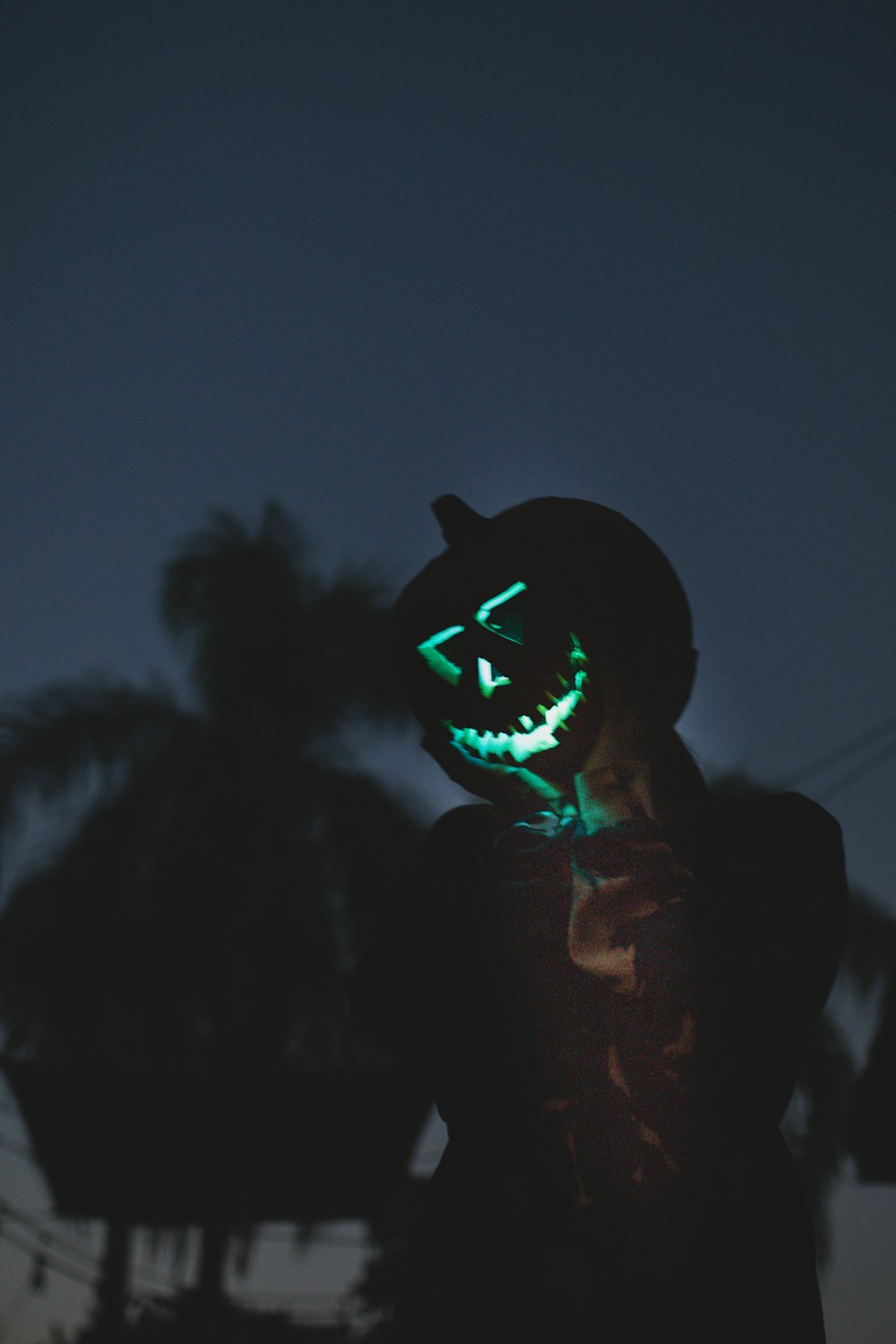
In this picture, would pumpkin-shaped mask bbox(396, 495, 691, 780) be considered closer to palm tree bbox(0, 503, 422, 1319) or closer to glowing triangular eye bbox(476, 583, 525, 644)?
glowing triangular eye bbox(476, 583, 525, 644)

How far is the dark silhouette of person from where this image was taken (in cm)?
154

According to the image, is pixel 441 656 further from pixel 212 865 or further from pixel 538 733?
pixel 212 865

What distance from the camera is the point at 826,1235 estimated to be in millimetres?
10508

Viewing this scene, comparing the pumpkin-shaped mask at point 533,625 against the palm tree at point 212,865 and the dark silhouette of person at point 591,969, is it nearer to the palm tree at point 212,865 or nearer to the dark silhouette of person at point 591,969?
the dark silhouette of person at point 591,969

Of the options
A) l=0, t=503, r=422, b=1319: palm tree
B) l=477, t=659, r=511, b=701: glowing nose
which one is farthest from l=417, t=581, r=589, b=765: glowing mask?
l=0, t=503, r=422, b=1319: palm tree

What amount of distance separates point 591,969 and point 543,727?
1.43 ft

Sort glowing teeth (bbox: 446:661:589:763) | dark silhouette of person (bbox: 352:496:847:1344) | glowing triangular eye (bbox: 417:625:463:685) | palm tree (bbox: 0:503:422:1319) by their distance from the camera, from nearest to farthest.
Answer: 1. dark silhouette of person (bbox: 352:496:847:1344)
2. glowing teeth (bbox: 446:661:589:763)
3. glowing triangular eye (bbox: 417:625:463:685)
4. palm tree (bbox: 0:503:422:1319)

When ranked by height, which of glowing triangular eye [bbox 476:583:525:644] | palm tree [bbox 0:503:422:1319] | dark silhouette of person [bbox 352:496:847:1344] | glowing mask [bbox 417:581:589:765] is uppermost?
glowing triangular eye [bbox 476:583:525:644]

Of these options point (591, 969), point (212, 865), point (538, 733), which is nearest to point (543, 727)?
point (538, 733)

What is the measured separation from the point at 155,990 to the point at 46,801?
2.22m

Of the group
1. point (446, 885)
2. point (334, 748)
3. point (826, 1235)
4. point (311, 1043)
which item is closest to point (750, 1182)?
point (446, 885)

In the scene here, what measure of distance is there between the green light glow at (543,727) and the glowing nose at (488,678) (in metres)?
0.07

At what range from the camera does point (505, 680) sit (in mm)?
1928

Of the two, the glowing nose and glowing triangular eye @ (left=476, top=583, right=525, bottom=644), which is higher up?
glowing triangular eye @ (left=476, top=583, right=525, bottom=644)
